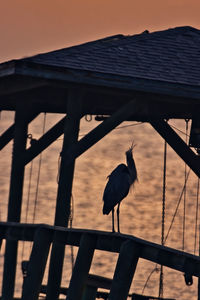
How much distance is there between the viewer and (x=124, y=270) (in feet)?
38.2

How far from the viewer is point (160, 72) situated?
1630 centimetres

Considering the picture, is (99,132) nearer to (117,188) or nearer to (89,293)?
(117,188)

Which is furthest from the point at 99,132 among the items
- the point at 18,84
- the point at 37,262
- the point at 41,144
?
the point at 37,262

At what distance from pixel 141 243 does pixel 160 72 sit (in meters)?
5.27

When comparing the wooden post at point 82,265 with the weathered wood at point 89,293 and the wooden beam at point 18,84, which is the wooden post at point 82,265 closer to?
the wooden beam at point 18,84

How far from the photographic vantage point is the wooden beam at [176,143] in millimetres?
18078

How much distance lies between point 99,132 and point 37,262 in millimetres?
3437

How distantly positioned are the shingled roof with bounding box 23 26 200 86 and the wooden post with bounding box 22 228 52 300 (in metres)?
3.20

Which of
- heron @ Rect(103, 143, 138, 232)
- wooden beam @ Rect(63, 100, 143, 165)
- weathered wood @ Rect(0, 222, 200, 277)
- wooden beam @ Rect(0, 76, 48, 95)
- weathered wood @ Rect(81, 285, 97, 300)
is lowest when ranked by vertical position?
weathered wood @ Rect(81, 285, 97, 300)

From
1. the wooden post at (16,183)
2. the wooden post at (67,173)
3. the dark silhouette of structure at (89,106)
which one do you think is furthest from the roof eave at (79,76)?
the wooden post at (16,183)

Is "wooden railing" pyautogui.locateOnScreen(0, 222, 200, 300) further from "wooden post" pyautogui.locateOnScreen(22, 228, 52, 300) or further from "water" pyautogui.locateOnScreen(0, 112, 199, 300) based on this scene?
"water" pyautogui.locateOnScreen(0, 112, 199, 300)

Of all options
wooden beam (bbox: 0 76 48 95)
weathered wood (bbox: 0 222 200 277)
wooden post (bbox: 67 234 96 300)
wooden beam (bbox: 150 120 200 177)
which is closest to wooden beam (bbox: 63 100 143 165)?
wooden beam (bbox: 0 76 48 95)

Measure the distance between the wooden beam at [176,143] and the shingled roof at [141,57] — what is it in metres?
1.38

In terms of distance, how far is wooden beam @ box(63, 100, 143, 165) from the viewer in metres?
16.0
